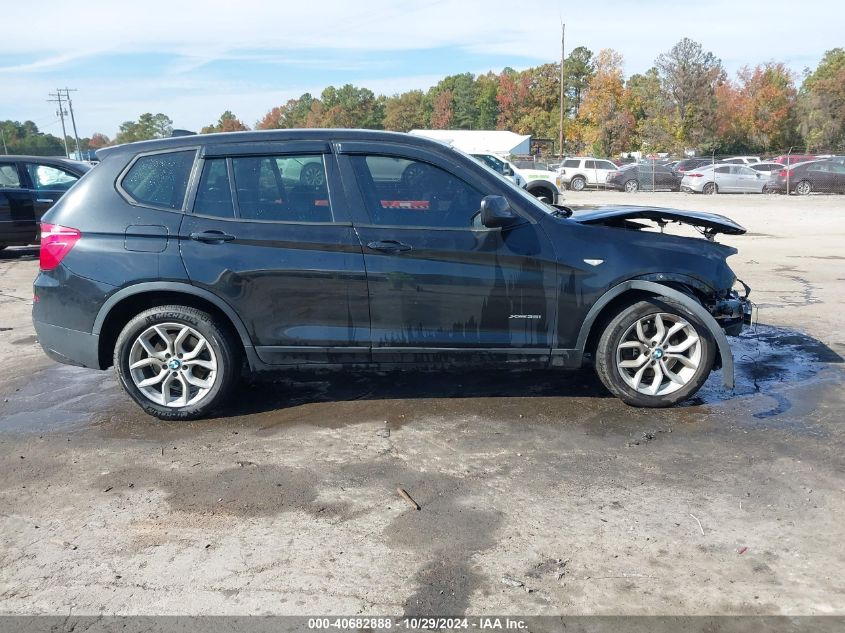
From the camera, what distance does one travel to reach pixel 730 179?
30922 millimetres

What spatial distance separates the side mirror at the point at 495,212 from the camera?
4.31 m

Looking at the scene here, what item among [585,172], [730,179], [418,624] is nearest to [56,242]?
[418,624]

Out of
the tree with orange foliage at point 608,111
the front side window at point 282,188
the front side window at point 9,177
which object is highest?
the tree with orange foliage at point 608,111

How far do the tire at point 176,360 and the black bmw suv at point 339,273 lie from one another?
12 millimetres

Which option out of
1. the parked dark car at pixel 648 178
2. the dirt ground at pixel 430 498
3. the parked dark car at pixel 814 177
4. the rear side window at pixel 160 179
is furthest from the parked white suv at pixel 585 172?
the rear side window at pixel 160 179

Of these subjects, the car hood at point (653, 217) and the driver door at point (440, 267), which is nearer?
the driver door at point (440, 267)

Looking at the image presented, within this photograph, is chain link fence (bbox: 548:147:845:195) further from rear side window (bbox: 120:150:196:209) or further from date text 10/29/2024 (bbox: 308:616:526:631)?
date text 10/29/2024 (bbox: 308:616:526:631)

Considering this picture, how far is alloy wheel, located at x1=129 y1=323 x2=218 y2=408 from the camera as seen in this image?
15.1 ft

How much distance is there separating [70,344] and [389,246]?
224cm

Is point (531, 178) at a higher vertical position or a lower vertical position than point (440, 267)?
lower

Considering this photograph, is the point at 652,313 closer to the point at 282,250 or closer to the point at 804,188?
the point at 282,250

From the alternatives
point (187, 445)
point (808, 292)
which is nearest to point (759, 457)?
point (187, 445)

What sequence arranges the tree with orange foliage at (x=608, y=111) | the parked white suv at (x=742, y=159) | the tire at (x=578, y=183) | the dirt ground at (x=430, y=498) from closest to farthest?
the dirt ground at (x=430, y=498), the tire at (x=578, y=183), the parked white suv at (x=742, y=159), the tree with orange foliage at (x=608, y=111)

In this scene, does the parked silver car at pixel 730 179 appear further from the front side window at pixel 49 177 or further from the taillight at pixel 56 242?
the taillight at pixel 56 242
